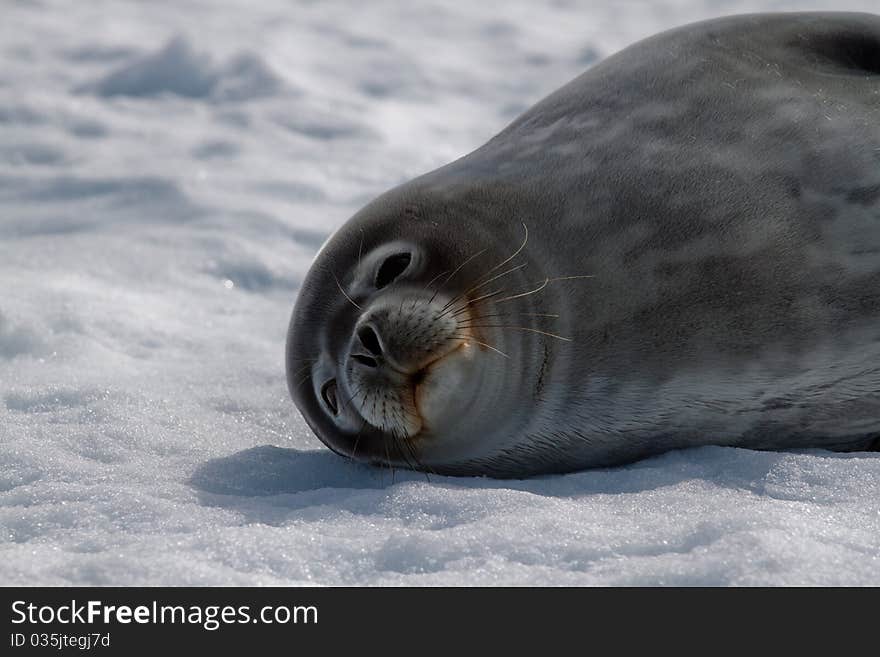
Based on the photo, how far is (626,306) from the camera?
293 centimetres

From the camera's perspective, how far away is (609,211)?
3023 mm

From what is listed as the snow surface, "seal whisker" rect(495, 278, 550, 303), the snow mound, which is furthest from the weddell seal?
the snow mound

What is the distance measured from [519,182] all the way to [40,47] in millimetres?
5636

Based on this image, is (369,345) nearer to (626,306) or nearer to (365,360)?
(365,360)

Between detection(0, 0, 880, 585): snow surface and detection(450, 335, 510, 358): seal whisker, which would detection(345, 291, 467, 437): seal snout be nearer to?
detection(450, 335, 510, 358): seal whisker

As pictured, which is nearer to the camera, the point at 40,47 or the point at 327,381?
the point at 327,381

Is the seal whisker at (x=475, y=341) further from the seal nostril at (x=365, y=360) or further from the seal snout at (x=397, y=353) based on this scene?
the seal nostril at (x=365, y=360)

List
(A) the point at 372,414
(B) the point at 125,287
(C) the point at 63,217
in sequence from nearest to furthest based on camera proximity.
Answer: (A) the point at 372,414 → (B) the point at 125,287 → (C) the point at 63,217

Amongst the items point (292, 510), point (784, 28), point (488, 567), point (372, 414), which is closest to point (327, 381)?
point (372, 414)

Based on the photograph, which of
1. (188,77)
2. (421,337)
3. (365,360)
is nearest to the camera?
(421,337)

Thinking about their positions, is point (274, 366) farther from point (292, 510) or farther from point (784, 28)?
point (784, 28)

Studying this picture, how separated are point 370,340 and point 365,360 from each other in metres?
0.06

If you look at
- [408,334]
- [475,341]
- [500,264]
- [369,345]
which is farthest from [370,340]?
[500,264]

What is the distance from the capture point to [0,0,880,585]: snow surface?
2.26 meters
